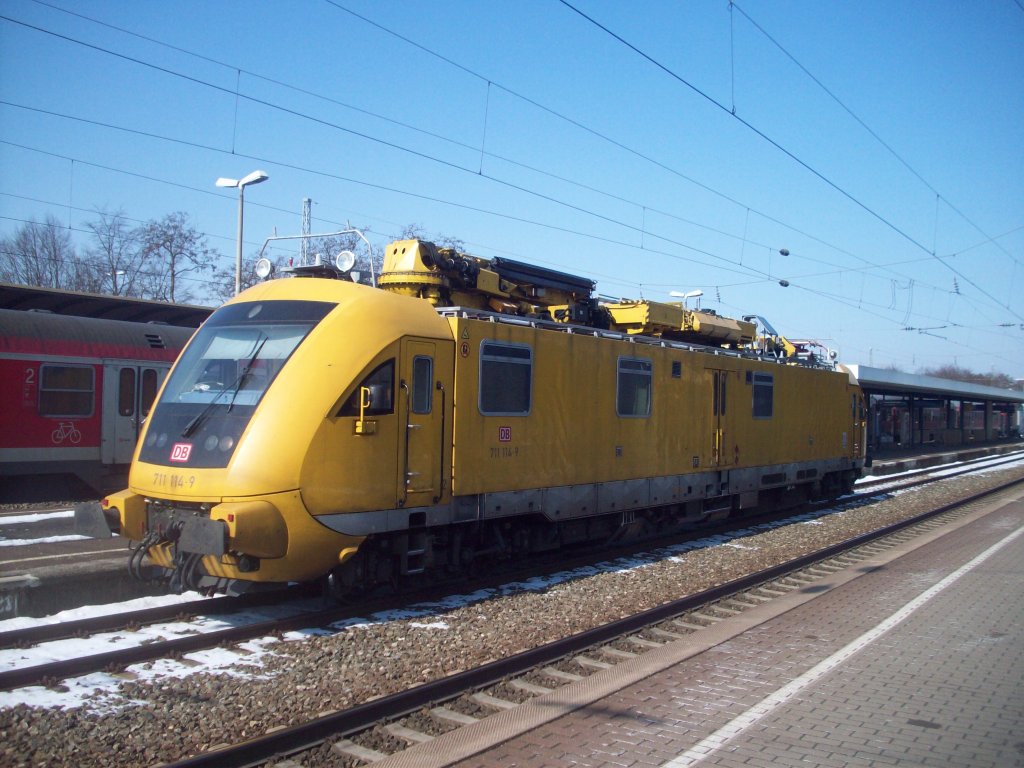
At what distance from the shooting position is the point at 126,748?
5.16m

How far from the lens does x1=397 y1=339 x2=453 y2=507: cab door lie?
29.0ft

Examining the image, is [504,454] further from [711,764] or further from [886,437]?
[886,437]

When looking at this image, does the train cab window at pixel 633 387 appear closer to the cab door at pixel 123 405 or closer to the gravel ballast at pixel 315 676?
the gravel ballast at pixel 315 676

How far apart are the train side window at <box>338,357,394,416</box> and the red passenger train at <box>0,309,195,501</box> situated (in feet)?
31.7

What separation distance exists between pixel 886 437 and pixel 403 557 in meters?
48.3

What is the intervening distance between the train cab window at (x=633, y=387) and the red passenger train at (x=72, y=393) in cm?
973

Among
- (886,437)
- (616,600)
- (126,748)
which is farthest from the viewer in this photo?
(886,437)

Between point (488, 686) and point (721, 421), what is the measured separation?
9383mm

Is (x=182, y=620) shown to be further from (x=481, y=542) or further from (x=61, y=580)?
(x=481, y=542)

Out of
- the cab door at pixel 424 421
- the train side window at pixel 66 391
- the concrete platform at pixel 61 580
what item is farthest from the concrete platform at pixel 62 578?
the train side window at pixel 66 391

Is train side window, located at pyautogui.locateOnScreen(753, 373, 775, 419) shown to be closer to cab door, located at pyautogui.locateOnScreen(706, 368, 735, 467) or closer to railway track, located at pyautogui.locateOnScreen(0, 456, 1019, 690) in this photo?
cab door, located at pyautogui.locateOnScreen(706, 368, 735, 467)

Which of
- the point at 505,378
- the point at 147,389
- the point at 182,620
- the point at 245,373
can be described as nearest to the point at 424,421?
the point at 505,378

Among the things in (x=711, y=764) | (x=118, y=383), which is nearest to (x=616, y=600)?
(x=711, y=764)

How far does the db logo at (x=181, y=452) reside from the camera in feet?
26.5
